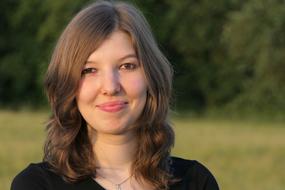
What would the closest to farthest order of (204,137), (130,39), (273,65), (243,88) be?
(130,39), (204,137), (273,65), (243,88)

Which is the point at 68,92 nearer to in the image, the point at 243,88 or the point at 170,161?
the point at 170,161

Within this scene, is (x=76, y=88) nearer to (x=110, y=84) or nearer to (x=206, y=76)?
(x=110, y=84)

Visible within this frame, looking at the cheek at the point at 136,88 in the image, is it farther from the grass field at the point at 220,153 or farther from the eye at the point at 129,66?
the grass field at the point at 220,153

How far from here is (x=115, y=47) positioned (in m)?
2.50

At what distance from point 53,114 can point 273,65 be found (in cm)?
2250

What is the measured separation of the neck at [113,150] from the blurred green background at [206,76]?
9.89 meters

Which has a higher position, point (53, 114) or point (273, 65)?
point (53, 114)

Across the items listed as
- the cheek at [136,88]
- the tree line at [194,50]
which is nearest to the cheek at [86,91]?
the cheek at [136,88]

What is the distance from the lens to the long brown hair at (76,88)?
2.50 meters

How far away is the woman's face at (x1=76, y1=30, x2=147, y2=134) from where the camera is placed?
2484 mm

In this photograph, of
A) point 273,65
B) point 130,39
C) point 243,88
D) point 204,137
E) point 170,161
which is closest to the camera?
point 130,39

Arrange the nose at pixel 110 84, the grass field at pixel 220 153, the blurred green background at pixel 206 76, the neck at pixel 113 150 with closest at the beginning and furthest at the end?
the nose at pixel 110 84 → the neck at pixel 113 150 → the grass field at pixel 220 153 → the blurred green background at pixel 206 76

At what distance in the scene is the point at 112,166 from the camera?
264cm

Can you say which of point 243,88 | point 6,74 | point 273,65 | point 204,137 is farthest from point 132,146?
point 6,74
